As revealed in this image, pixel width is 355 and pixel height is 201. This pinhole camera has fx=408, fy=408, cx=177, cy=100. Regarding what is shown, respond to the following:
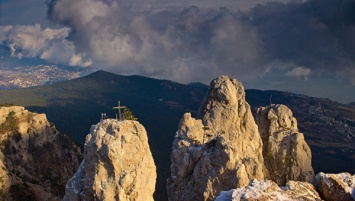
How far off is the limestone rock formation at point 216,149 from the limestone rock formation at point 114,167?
37.8 ft

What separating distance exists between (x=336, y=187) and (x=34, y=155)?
133 meters

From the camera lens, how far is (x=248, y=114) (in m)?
90.6

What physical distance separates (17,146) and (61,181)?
20329mm

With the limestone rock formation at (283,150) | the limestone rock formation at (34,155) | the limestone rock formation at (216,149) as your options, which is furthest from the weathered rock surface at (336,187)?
the limestone rock formation at (34,155)

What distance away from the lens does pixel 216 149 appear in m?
68.9

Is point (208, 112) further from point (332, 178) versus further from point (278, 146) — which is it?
point (332, 178)

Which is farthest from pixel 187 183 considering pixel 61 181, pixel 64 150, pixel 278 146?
pixel 64 150

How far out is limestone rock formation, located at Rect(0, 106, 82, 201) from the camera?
131 metres

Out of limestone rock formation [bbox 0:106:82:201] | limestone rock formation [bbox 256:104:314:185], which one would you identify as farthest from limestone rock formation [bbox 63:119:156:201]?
limestone rock formation [bbox 0:106:82:201]

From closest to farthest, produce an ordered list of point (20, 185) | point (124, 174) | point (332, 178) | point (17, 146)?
point (332, 178) < point (124, 174) < point (20, 185) < point (17, 146)

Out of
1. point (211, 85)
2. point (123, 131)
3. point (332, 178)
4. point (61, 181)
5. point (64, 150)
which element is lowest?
point (61, 181)

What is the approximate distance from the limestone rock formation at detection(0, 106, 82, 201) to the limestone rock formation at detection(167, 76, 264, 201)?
6875 cm

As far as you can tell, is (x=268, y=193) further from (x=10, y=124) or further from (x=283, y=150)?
(x=10, y=124)

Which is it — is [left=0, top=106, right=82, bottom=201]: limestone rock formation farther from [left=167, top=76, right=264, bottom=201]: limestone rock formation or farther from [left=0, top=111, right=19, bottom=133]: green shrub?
[left=167, top=76, right=264, bottom=201]: limestone rock formation
